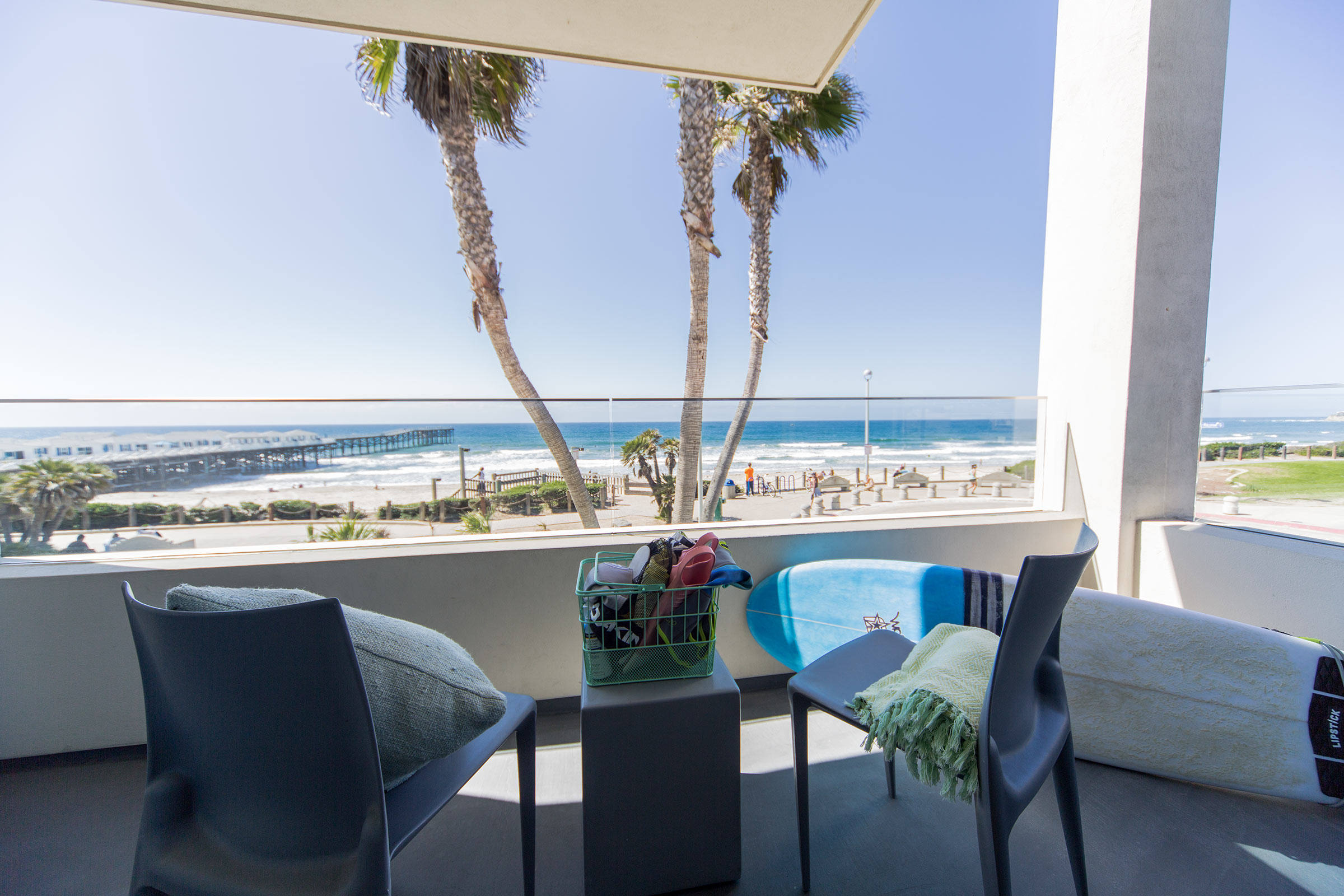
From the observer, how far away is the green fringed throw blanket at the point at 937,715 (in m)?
0.90

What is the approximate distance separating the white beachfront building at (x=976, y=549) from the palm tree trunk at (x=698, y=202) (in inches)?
89.3

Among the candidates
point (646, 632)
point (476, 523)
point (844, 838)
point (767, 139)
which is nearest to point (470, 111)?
point (767, 139)

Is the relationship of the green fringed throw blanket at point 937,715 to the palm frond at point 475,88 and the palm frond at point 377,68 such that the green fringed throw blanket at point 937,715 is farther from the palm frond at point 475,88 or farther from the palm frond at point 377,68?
the palm frond at point 377,68

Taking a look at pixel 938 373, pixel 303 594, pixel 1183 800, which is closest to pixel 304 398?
pixel 303 594

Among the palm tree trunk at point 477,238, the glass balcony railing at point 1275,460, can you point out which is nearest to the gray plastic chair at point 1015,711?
the glass balcony railing at point 1275,460

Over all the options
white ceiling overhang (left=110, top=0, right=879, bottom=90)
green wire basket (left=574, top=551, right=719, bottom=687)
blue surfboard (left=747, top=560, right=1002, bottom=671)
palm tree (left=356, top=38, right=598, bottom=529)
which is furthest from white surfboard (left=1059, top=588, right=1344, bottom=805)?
palm tree (left=356, top=38, right=598, bottom=529)

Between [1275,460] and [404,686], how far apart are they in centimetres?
374

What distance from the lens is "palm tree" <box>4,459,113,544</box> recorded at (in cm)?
177

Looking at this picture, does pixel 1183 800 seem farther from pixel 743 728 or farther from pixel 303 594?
pixel 303 594

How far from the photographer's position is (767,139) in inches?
209

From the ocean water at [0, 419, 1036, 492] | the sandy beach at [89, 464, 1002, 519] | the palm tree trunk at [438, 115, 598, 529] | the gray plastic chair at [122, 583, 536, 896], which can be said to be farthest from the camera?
the palm tree trunk at [438, 115, 598, 529]

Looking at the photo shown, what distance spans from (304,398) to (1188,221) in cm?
425

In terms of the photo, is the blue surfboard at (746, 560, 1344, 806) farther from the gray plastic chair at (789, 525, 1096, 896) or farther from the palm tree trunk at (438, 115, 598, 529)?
the palm tree trunk at (438, 115, 598, 529)

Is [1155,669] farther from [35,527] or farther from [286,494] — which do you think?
[35,527]
